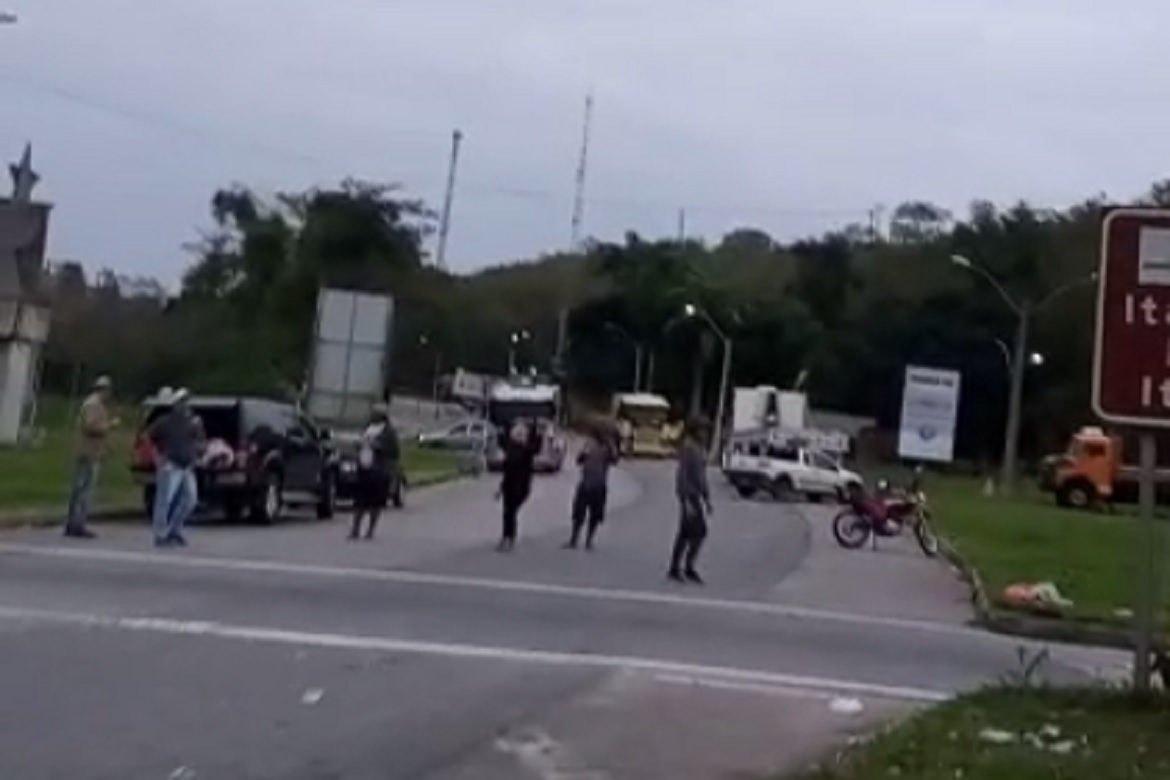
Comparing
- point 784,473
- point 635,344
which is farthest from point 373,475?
point 635,344

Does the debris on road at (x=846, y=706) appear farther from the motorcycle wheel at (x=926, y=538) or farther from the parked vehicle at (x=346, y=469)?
the motorcycle wheel at (x=926, y=538)

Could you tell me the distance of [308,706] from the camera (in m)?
14.1

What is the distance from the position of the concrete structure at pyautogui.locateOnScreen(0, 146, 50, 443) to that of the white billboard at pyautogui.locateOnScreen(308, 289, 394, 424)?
1073 cm

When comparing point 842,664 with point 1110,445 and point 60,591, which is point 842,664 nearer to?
point 60,591

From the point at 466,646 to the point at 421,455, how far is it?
6116cm

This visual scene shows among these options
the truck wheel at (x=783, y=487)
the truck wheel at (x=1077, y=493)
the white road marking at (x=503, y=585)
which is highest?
the truck wheel at (x=1077, y=493)

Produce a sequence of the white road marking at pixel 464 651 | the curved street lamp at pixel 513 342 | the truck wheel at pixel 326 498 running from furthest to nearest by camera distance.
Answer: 1. the curved street lamp at pixel 513 342
2. the truck wheel at pixel 326 498
3. the white road marking at pixel 464 651

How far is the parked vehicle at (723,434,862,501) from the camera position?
72.4m

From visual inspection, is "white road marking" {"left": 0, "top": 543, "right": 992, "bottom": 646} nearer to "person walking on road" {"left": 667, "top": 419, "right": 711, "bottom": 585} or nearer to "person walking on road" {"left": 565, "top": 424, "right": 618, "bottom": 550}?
"person walking on road" {"left": 667, "top": 419, "right": 711, "bottom": 585}

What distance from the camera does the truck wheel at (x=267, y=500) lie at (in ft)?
115

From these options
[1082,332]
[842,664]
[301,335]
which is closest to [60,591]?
[842,664]

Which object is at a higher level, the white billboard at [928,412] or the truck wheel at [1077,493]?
the white billboard at [928,412]

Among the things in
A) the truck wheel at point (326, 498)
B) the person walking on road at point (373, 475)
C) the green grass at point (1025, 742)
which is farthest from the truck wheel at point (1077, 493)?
the green grass at point (1025, 742)

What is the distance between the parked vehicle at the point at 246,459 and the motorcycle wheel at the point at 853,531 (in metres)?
9.36
